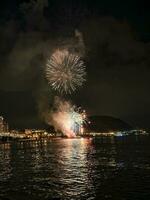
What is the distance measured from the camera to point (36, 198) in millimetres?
44094

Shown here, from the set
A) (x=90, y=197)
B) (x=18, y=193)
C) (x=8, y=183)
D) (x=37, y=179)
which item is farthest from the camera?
(x=37, y=179)

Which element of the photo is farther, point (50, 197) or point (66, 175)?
point (66, 175)

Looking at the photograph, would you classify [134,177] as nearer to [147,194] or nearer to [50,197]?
[147,194]

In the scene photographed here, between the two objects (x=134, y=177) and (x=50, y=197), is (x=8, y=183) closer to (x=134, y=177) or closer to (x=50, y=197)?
(x=50, y=197)

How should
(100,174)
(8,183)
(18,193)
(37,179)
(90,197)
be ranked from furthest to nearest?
1. (100,174)
2. (37,179)
3. (8,183)
4. (18,193)
5. (90,197)

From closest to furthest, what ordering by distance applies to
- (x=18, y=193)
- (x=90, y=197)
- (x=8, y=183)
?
(x=90, y=197)
(x=18, y=193)
(x=8, y=183)

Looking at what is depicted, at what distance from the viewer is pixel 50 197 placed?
44.3 meters

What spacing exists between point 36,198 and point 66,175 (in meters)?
20.9

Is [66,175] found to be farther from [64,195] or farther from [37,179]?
[64,195]

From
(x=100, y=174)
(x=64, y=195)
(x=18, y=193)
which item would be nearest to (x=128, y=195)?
(x=64, y=195)

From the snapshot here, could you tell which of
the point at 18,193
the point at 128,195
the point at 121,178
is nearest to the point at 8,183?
the point at 18,193

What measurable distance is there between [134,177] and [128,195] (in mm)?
14920

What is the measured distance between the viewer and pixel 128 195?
4416 cm

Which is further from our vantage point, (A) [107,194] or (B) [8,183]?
(B) [8,183]
